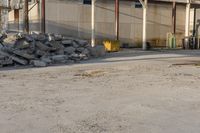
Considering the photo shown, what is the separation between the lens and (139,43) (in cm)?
3762

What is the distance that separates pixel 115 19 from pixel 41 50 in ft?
46.1

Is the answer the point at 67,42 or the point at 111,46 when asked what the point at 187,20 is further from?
the point at 67,42

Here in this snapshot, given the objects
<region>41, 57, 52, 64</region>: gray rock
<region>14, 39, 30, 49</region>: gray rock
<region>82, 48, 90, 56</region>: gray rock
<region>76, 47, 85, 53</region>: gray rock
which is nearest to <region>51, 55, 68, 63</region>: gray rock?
<region>41, 57, 52, 64</region>: gray rock

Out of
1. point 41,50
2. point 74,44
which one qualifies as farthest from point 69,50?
point 41,50

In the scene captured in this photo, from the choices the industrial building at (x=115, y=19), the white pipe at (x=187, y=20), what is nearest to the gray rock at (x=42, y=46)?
the industrial building at (x=115, y=19)

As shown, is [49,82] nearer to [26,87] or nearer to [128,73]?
[26,87]

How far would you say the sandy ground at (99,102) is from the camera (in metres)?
7.48

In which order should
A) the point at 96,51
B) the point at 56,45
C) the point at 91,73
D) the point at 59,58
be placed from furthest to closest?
the point at 96,51 < the point at 56,45 < the point at 59,58 < the point at 91,73

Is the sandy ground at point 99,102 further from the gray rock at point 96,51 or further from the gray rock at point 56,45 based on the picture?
the gray rock at point 96,51

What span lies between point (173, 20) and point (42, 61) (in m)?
22.7

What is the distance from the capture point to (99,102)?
9820 mm

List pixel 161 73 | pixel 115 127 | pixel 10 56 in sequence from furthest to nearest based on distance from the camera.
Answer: pixel 10 56 < pixel 161 73 < pixel 115 127

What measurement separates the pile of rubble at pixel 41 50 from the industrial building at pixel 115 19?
7.13 meters

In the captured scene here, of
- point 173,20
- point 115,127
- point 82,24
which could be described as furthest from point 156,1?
point 115,127
